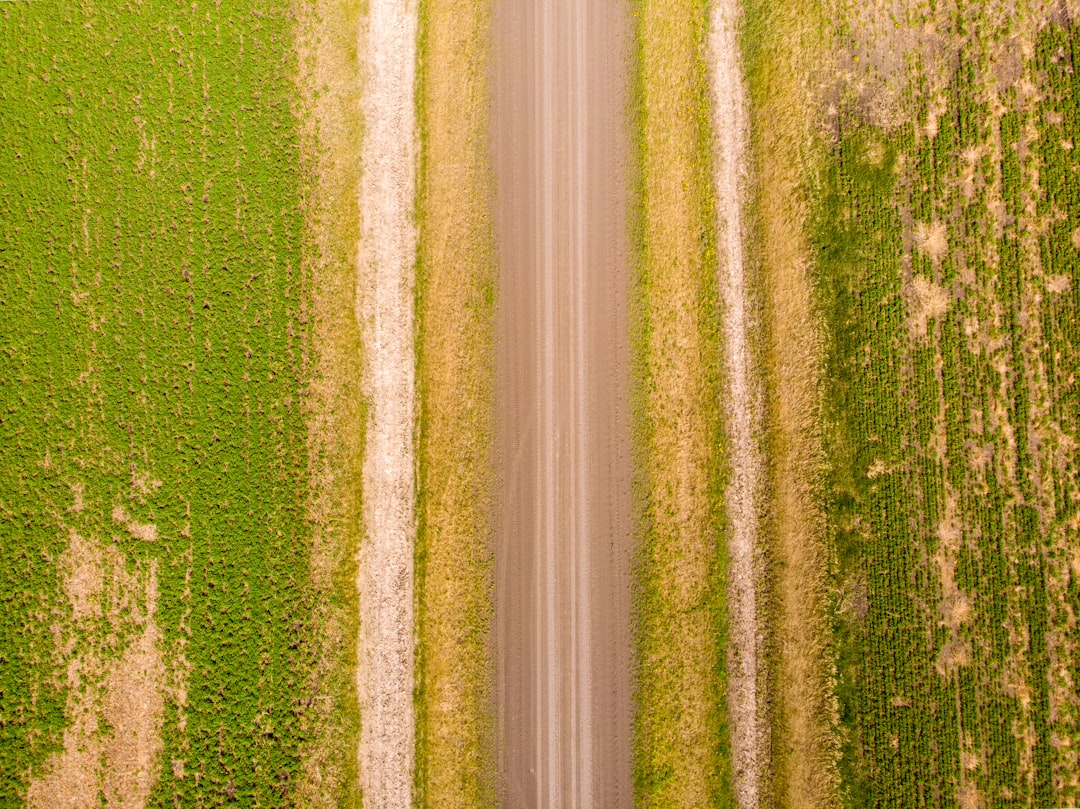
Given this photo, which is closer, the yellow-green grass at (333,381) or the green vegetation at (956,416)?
the green vegetation at (956,416)

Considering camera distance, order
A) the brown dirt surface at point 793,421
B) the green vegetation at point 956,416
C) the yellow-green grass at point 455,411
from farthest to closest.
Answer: the yellow-green grass at point 455,411 → the brown dirt surface at point 793,421 → the green vegetation at point 956,416

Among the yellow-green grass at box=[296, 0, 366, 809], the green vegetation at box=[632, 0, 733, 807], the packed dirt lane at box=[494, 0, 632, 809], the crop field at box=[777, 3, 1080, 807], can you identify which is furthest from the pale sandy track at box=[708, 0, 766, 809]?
the yellow-green grass at box=[296, 0, 366, 809]

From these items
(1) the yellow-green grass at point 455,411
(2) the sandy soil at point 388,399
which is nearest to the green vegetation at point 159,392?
(2) the sandy soil at point 388,399

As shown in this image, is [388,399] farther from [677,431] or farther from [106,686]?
[106,686]

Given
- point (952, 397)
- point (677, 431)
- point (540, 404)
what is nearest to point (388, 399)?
point (540, 404)

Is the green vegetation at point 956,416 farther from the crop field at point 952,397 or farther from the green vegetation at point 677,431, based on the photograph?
the green vegetation at point 677,431

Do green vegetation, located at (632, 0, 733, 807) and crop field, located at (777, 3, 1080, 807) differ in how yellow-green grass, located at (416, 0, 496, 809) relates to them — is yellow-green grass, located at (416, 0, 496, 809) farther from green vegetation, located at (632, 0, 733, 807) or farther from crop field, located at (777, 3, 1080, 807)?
crop field, located at (777, 3, 1080, 807)
